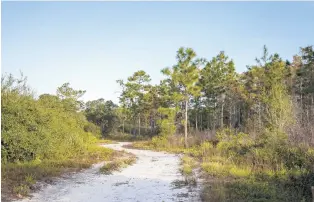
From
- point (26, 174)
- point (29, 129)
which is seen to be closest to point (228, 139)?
point (29, 129)

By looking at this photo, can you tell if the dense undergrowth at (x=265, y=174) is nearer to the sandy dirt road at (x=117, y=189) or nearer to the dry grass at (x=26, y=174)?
the sandy dirt road at (x=117, y=189)

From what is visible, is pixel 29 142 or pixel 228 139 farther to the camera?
pixel 228 139

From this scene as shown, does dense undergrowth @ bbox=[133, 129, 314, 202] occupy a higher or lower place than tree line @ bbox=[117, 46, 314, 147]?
lower

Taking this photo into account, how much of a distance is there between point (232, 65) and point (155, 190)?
2982 cm

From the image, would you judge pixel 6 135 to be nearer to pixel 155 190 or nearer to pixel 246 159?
pixel 155 190

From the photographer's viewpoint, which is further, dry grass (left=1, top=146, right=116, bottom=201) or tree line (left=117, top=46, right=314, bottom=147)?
tree line (left=117, top=46, right=314, bottom=147)

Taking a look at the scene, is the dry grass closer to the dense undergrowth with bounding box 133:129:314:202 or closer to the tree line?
the dense undergrowth with bounding box 133:129:314:202

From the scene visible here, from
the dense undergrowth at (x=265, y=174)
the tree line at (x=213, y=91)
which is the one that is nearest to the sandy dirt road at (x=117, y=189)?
the dense undergrowth at (x=265, y=174)

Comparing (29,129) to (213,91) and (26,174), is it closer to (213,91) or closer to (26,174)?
(26,174)

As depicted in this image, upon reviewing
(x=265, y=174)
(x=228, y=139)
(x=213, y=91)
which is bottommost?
(x=265, y=174)

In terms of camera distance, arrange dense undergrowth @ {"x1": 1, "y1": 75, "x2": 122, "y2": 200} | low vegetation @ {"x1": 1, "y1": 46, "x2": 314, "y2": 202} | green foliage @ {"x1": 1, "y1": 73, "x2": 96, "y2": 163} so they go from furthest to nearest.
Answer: green foliage @ {"x1": 1, "y1": 73, "x2": 96, "y2": 163}, dense undergrowth @ {"x1": 1, "y1": 75, "x2": 122, "y2": 200}, low vegetation @ {"x1": 1, "y1": 46, "x2": 314, "y2": 202}

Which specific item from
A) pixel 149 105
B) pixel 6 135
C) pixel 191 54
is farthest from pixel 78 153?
pixel 149 105

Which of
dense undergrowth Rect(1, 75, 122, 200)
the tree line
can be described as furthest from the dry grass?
the tree line

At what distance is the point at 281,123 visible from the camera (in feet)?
44.3
